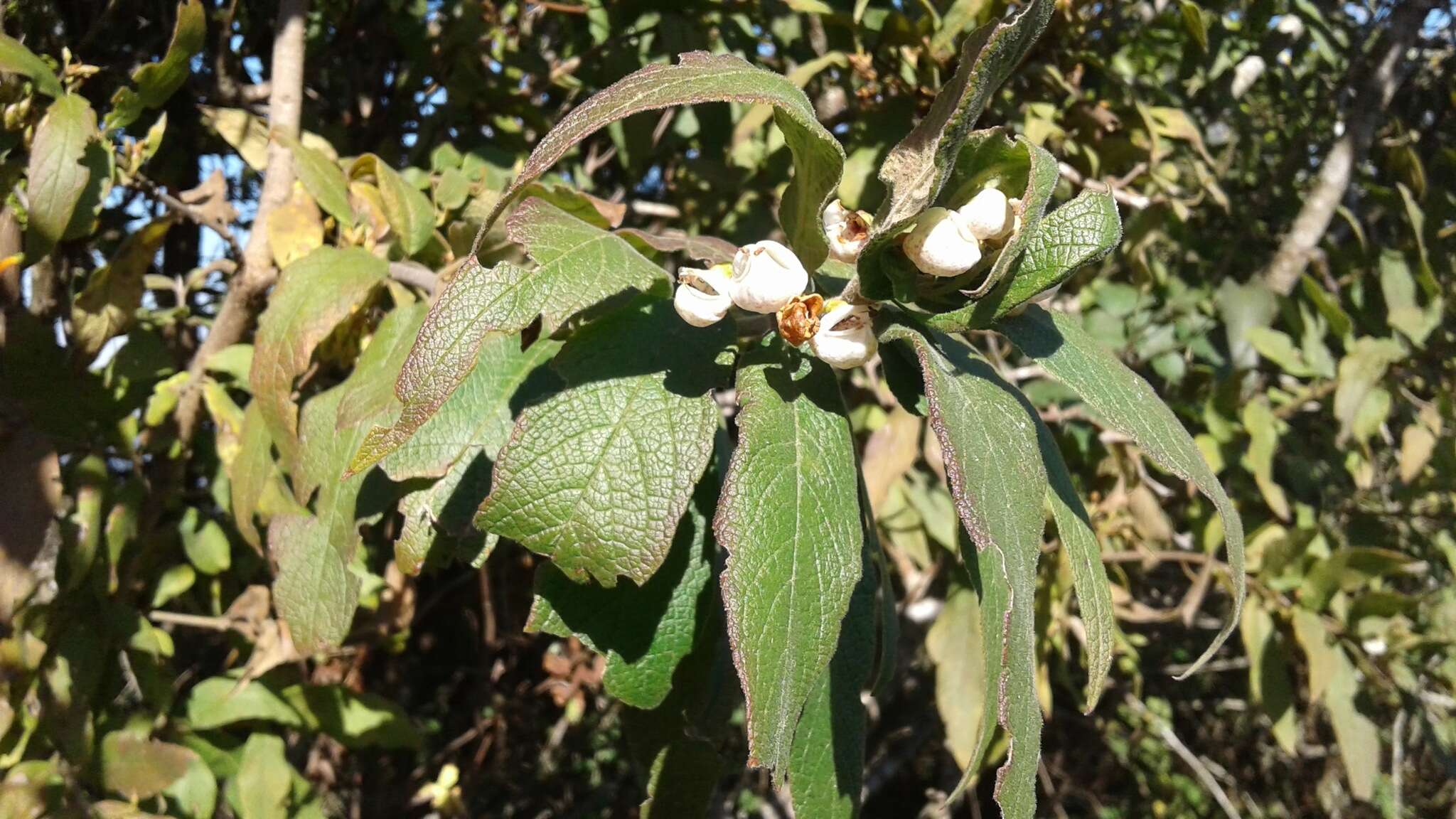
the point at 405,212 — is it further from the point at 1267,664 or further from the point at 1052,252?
the point at 1267,664

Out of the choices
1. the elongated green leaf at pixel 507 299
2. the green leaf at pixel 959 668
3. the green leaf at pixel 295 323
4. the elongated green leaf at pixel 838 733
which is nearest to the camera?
the elongated green leaf at pixel 507 299

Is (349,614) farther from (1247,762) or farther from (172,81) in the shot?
(1247,762)

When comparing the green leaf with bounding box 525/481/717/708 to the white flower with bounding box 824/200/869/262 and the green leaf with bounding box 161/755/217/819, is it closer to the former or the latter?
the white flower with bounding box 824/200/869/262

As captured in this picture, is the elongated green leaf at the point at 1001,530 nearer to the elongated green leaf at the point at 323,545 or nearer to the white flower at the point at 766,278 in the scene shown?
the white flower at the point at 766,278

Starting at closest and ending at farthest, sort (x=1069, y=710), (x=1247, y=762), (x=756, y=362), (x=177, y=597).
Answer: (x=756, y=362), (x=177, y=597), (x=1069, y=710), (x=1247, y=762)

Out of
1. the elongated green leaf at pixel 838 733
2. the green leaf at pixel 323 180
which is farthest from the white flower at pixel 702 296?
the green leaf at pixel 323 180

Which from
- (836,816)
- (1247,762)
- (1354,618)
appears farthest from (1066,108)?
(1247,762)
